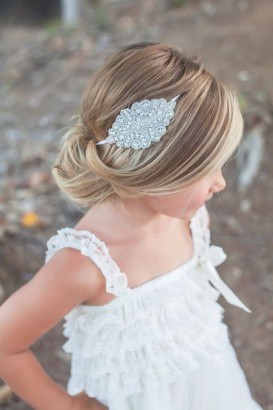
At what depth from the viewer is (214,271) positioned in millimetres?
1570

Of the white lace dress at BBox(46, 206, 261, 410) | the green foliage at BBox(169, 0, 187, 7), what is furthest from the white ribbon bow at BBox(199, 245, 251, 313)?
the green foliage at BBox(169, 0, 187, 7)

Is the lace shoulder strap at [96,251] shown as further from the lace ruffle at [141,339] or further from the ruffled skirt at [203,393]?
the ruffled skirt at [203,393]

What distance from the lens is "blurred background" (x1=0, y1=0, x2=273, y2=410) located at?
2.50 m

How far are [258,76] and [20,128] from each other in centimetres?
142

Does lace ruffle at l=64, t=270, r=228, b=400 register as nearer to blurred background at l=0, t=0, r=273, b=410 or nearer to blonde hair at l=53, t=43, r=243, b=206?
blonde hair at l=53, t=43, r=243, b=206

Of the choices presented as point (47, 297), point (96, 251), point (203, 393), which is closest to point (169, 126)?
point (96, 251)

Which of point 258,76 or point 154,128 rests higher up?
point 154,128

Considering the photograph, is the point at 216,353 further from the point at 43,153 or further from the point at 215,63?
the point at 215,63

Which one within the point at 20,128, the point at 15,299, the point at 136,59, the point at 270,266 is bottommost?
the point at 270,266

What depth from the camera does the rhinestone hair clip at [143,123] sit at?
117 centimetres

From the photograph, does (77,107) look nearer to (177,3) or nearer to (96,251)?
(177,3)

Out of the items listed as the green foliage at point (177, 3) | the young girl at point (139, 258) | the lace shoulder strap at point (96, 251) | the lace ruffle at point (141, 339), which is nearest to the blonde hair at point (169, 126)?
the young girl at point (139, 258)

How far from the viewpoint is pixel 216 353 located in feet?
4.95

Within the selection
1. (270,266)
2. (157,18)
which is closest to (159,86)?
(270,266)
